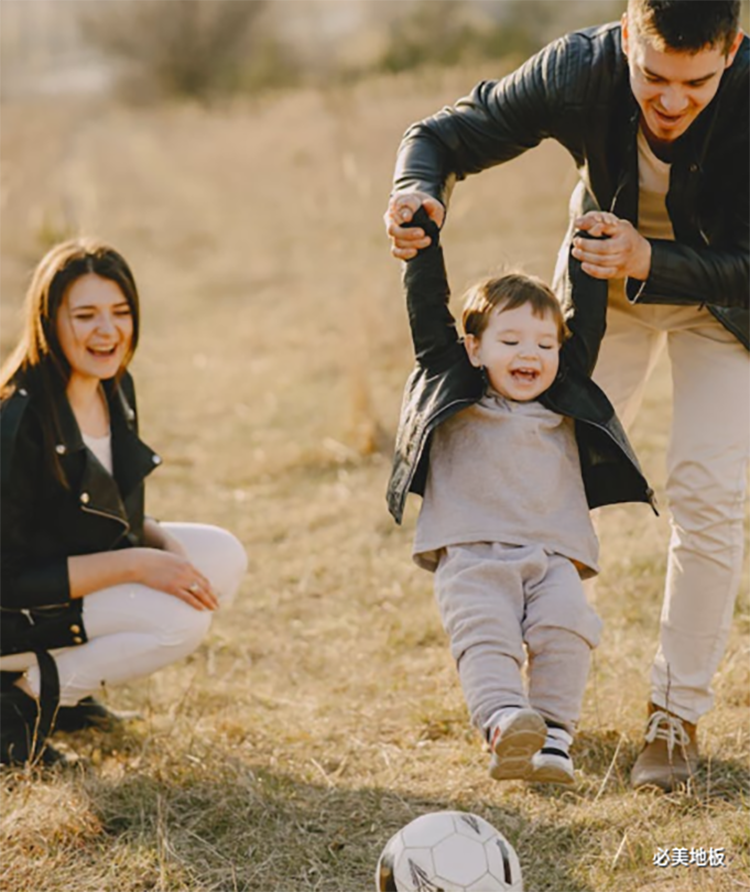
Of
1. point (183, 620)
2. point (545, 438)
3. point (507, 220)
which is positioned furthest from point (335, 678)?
point (507, 220)

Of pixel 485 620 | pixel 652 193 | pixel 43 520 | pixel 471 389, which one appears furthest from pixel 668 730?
pixel 43 520

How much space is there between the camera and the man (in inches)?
128

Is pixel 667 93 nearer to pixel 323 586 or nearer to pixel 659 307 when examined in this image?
pixel 659 307

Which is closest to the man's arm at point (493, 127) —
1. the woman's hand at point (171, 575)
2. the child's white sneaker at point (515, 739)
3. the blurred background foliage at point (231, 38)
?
the child's white sneaker at point (515, 739)

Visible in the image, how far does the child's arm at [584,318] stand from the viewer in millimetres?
3457

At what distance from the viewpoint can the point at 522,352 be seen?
336 cm

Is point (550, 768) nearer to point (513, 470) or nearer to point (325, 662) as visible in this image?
point (513, 470)

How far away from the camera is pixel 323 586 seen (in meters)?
5.98

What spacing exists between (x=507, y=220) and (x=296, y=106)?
7.00m

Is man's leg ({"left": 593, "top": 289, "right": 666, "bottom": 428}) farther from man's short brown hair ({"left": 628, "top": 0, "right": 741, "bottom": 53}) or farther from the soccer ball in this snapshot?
the soccer ball

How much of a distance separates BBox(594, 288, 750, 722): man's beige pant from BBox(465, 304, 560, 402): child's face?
568 mm

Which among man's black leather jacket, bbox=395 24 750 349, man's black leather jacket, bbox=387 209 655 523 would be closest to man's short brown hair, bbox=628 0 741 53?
man's black leather jacket, bbox=395 24 750 349

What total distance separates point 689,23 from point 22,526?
245 cm

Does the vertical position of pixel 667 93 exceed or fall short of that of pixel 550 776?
it exceeds it
